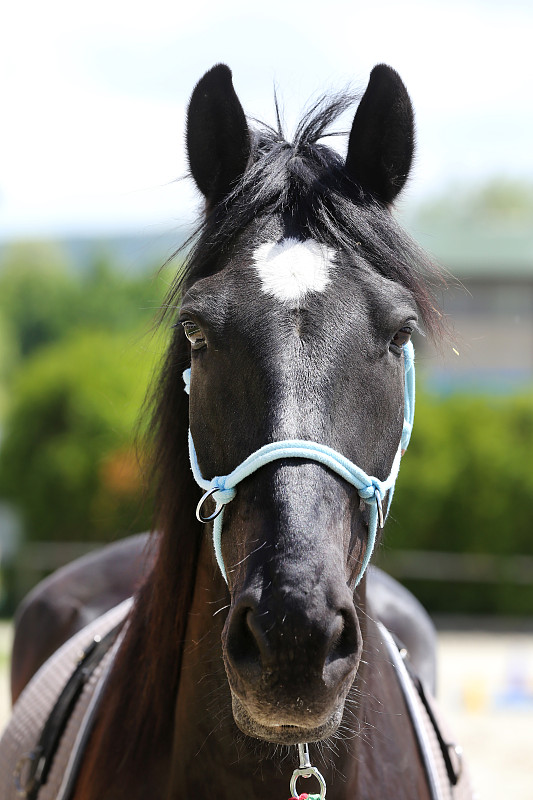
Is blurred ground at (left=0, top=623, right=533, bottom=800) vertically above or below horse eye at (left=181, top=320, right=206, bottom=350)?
below

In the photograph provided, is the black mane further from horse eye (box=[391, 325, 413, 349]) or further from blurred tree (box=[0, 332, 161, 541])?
blurred tree (box=[0, 332, 161, 541])

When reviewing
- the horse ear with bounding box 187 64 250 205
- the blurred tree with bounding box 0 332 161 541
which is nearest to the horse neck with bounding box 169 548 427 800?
the horse ear with bounding box 187 64 250 205

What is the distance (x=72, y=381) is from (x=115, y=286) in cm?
2841

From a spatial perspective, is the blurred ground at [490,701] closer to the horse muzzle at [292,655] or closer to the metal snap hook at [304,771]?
the metal snap hook at [304,771]

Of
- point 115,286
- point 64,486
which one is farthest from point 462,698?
point 115,286

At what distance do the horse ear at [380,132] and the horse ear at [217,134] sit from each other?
0.27 metres

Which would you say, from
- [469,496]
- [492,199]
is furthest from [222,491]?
[492,199]

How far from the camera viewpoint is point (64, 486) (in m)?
12.1

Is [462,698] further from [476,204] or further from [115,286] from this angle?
[476,204]

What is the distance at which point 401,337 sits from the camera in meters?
1.81

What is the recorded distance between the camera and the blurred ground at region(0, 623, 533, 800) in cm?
658

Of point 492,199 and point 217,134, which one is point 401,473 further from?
point 492,199

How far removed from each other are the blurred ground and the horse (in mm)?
4891

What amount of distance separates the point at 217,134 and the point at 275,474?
95cm
